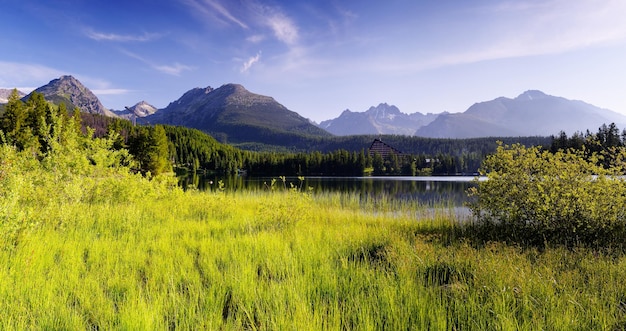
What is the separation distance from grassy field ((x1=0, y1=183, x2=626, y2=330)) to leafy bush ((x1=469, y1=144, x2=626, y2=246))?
211 cm

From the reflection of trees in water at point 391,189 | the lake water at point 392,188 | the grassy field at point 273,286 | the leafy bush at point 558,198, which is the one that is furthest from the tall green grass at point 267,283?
the reflection of trees in water at point 391,189

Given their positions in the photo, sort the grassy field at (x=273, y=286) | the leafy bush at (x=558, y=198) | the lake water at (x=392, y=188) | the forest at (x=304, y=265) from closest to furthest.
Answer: the grassy field at (x=273, y=286) → the forest at (x=304, y=265) → the leafy bush at (x=558, y=198) → the lake water at (x=392, y=188)

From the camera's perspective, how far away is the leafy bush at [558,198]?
873 cm

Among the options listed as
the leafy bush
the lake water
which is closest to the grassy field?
the leafy bush

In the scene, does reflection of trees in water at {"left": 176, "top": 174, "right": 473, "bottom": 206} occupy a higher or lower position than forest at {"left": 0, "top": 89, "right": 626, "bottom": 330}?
lower

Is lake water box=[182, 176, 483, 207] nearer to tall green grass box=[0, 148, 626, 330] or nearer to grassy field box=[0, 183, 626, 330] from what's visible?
tall green grass box=[0, 148, 626, 330]

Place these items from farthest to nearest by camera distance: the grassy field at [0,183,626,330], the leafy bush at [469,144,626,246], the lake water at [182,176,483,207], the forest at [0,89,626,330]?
1. the lake water at [182,176,483,207]
2. the leafy bush at [469,144,626,246]
3. the forest at [0,89,626,330]
4. the grassy field at [0,183,626,330]

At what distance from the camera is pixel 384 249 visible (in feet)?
22.8

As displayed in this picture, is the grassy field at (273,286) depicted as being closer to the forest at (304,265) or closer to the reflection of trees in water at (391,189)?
the forest at (304,265)

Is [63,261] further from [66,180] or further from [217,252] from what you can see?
[66,180]

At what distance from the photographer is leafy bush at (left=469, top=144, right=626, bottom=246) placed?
8727 mm

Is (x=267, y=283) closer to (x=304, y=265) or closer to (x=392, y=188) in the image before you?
(x=304, y=265)

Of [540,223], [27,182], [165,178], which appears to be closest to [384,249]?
[540,223]

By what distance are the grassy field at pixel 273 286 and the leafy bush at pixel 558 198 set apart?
6.94ft
